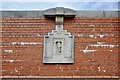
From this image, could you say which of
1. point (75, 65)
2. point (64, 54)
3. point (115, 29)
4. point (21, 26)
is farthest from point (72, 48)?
point (21, 26)

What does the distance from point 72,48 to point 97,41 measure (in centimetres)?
94

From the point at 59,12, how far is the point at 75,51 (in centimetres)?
148

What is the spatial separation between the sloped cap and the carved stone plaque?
451mm

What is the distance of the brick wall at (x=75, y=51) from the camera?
320 cm

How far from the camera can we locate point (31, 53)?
10.6 feet

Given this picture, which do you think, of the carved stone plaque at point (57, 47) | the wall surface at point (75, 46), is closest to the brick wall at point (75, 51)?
the wall surface at point (75, 46)

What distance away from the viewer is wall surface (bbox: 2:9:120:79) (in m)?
3.20

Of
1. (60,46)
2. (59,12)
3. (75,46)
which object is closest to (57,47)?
(60,46)

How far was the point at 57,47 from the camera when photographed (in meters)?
3.17

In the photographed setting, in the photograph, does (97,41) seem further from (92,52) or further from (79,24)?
(79,24)

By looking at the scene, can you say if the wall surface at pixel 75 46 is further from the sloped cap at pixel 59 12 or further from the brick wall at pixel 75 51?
the sloped cap at pixel 59 12

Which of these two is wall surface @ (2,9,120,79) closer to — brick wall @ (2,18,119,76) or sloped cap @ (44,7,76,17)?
brick wall @ (2,18,119,76)

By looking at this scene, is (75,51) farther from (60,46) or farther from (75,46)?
(60,46)

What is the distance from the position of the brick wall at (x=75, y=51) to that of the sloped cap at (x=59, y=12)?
202mm
